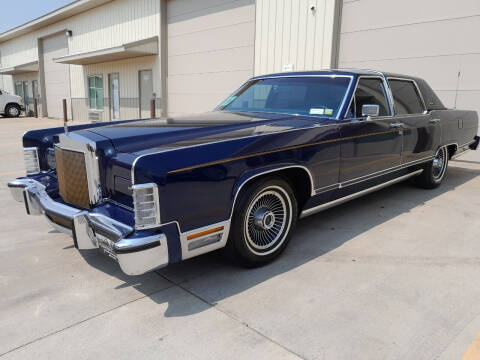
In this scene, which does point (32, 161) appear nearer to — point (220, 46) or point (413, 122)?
point (413, 122)

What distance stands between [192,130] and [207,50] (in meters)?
10.9

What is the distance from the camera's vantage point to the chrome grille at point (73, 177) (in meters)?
2.88

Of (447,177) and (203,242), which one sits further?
(447,177)

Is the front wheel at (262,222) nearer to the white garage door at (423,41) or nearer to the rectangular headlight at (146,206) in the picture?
the rectangular headlight at (146,206)

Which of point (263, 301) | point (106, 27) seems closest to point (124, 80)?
point (106, 27)

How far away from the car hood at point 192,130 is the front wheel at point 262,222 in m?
0.47

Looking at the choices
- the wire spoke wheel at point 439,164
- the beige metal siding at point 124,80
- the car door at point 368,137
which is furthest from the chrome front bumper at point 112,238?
the beige metal siding at point 124,80

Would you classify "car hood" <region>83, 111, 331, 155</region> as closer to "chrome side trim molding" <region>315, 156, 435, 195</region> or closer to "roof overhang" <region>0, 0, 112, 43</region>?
"chrome side trim molding" <region>315, 156, 435, 195</region>

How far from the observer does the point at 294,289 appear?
2.87 metres

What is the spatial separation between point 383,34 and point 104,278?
8.22 metres

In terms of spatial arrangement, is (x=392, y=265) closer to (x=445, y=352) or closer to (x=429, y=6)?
(x=445, y=352)

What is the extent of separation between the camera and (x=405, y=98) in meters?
5.00

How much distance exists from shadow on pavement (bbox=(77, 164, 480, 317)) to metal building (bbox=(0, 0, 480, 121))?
4519 mm

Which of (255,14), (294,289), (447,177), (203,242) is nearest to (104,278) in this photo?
(203,242)
